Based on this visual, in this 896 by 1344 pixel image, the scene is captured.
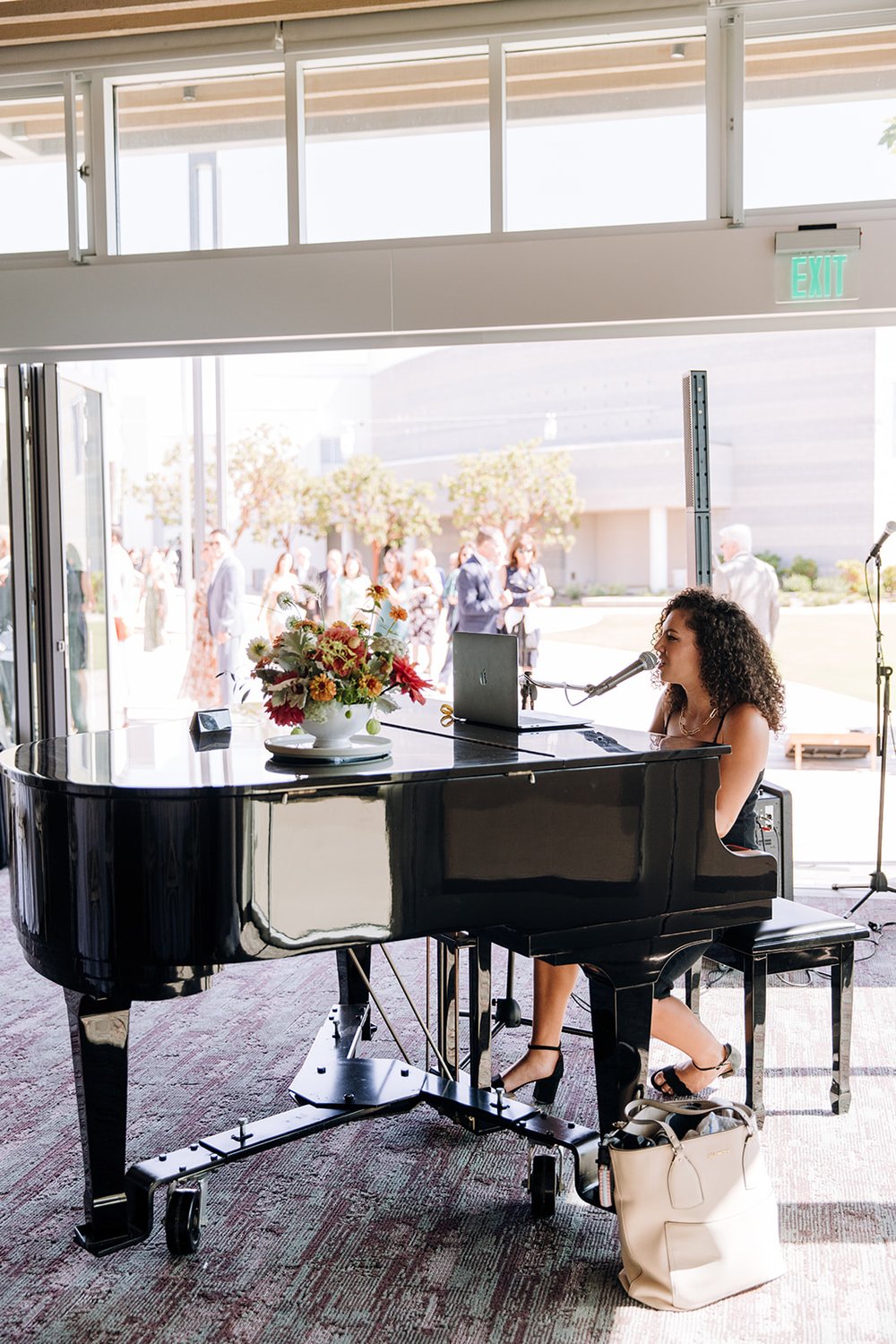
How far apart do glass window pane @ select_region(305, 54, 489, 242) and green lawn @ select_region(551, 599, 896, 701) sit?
764cm

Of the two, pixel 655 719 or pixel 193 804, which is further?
pixel 655 719

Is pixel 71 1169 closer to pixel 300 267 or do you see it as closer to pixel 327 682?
pixel 327 682

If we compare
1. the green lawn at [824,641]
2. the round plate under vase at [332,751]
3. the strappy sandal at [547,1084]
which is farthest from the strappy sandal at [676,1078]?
the green lawn at [824,641]

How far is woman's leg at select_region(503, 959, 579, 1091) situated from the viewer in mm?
Result: 3254

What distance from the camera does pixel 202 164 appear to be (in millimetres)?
5703

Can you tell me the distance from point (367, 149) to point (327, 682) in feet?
12.2

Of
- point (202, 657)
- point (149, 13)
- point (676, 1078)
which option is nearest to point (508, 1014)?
point (676, 1078)

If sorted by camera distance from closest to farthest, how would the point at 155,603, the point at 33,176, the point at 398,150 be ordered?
the point at 398,150 → the point at 33,176 → the point at 155,603

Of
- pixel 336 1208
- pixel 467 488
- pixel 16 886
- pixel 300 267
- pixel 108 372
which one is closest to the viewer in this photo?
pixel 16 886

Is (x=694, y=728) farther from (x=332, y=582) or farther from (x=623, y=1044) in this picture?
(x=332, y=582)

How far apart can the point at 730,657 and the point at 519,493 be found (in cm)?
1840

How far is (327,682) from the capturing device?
2.70m

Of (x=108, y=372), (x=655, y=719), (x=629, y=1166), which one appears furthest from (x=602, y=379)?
(x=629, y=1166)

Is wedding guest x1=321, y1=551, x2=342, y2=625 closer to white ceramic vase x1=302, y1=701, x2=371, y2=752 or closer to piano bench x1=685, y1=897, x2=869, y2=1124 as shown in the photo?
piano bench x1=685, y1=897, x2=869, y2=1124
